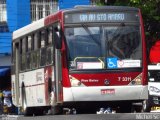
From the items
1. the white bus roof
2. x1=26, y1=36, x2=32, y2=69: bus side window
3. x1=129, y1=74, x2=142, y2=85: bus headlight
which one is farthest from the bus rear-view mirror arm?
x1=26, y1=36, x2=32, y2=69: bus side window

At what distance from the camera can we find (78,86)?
48.3ft

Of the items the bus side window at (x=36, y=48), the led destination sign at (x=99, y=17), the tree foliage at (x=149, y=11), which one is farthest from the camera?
the tree foliage at (x=149, y=11)

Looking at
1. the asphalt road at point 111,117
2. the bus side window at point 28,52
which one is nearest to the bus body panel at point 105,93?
the bus side window at point 28,52

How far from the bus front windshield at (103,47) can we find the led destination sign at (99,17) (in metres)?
0.22

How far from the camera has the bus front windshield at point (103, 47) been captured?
571 inches

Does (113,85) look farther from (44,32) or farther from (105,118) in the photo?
(105,118)

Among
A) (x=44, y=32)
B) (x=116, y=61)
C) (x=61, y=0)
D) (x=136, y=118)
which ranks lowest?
(x=136, y=118)

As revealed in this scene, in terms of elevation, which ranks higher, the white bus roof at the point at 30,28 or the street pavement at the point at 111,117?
the white bus roof at the point at 30,28

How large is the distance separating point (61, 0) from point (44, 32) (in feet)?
53.3

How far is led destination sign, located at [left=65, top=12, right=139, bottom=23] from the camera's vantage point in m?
15.1

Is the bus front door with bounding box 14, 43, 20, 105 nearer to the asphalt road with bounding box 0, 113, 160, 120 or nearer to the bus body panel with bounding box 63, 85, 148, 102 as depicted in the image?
the bus body panel with bounding box 63, 85, 148, 102

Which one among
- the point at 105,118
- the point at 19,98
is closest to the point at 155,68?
the point at 19,98

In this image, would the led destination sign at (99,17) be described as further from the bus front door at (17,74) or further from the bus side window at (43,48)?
the bus front door at (17,74)

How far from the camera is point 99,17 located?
15.2 metres
